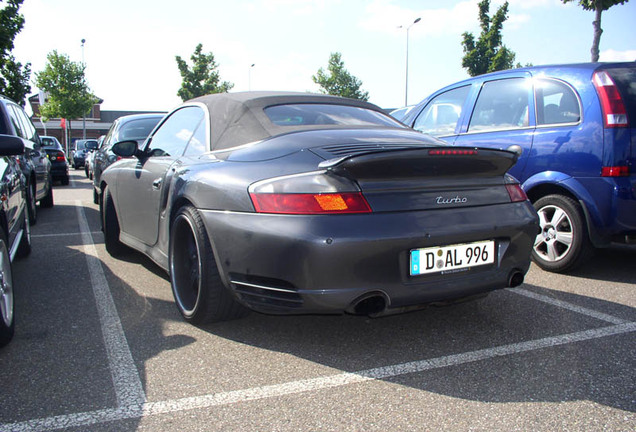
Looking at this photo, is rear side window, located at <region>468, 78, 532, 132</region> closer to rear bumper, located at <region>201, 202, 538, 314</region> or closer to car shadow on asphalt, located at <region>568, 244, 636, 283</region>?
car shadow on asphalt, located at <region>568, 244, 636, 283</region>

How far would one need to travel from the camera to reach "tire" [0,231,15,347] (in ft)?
9.16

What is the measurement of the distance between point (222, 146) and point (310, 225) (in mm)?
1096

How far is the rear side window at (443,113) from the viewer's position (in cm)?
569

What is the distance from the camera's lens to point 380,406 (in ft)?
7.33

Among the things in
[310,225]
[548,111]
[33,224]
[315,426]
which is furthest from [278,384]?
[33,224]

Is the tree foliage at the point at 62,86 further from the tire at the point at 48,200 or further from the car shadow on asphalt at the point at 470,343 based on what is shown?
the car shadow on asphalt at the point at 470,343

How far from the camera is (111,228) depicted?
4.99m

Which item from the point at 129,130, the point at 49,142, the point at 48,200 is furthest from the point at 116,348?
the point at 49,142

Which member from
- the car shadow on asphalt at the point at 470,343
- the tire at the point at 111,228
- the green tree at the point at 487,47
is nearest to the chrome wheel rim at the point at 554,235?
the car shadow on asphalt at the point at 470,343

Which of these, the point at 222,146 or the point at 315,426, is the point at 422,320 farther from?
the point at 222,146

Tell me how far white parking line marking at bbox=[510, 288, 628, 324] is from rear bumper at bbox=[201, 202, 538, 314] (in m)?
1.03

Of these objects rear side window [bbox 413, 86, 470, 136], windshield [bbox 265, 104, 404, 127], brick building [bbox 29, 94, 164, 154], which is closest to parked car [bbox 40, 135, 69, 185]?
rear side window [bbox 413, 86, 470, 136]

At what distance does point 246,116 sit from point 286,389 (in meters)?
1.72

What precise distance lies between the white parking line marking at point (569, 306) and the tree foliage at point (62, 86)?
4811 centimetres
